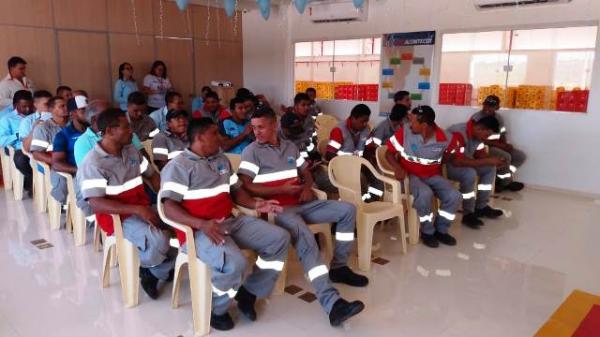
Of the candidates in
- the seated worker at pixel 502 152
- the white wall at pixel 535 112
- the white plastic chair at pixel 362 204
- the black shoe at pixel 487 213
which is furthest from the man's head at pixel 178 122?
the white wall at pixel 535 112

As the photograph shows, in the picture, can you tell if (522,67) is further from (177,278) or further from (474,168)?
(177,278)

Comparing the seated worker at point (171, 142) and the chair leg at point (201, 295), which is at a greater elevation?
the seated worker at point (171, 142)

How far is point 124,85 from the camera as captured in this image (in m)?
6.60

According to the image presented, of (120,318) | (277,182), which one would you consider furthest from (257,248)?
(120,318)

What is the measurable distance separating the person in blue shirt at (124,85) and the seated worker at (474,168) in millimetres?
4513

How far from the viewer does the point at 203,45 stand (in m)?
7.96

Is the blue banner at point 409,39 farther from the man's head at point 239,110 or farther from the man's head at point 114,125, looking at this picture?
the man's head at point 114,125

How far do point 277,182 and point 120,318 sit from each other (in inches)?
47.1

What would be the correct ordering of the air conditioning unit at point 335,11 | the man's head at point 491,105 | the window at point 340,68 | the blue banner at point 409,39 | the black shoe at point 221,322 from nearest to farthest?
the black shoe at point 221,322 → the man's head at point 491,105 → the blue banner at point 409,39 → the air conditioning unit at point 335,11 → the window at point 340,68

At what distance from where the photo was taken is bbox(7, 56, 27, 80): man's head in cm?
554

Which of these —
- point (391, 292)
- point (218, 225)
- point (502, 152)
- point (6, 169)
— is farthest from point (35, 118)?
point (502, 152)

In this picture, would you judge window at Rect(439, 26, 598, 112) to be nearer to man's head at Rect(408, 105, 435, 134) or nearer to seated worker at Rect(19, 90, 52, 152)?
man's head at Rect(408, 105, 435, 134)

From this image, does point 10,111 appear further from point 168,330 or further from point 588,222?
point 588,222

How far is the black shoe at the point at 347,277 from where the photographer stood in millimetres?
2965
